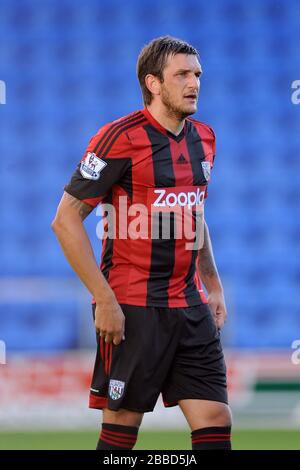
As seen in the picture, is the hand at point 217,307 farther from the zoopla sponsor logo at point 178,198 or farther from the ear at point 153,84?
the ear at point 153,84

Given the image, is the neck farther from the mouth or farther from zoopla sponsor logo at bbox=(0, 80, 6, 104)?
zoopla sponsor logo at bbox=(0, 80, 6, 104)

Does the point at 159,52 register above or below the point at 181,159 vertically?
above

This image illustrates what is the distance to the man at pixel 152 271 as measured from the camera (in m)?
3.63

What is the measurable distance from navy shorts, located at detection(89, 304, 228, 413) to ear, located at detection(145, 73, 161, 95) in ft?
2.69

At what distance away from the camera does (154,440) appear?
20.9ft

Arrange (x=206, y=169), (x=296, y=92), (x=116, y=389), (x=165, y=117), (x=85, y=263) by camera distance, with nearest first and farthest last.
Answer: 1. (x=85, y=263)
2. (x=116, y=389)
3. (x=165, y=117)
4. (x=206, y=169)
5. (x=296, y=92)

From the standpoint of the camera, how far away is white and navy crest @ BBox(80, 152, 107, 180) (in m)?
3.59

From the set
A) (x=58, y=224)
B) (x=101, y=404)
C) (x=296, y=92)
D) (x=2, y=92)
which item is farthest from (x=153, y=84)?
(x=296, y=92)

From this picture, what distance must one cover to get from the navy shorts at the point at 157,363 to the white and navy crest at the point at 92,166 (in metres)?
0.51

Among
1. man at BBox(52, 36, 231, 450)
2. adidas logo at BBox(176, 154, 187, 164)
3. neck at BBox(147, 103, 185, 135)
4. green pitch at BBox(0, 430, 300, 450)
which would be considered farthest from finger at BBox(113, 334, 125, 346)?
green pitch at BBox(0, 430, 300, 450)

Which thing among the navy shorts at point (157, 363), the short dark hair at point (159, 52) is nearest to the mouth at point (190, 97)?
the short dark hair at point (159, 52)

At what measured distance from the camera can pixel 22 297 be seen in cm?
809

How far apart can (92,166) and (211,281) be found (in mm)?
799

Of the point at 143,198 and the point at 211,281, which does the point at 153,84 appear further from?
the point at 211,281
